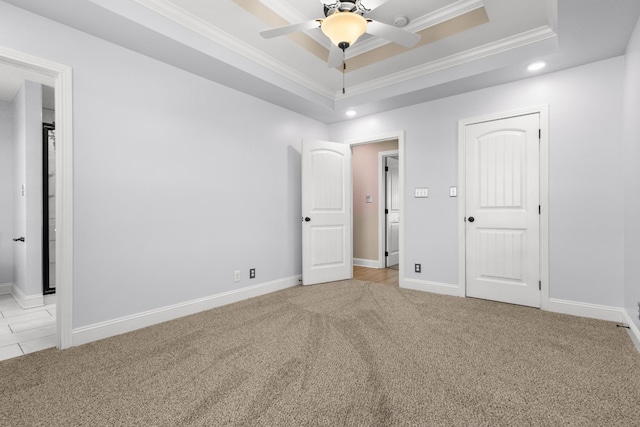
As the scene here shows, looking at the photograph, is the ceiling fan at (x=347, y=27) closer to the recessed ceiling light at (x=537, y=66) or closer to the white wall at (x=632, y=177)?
the recessed ceiling light at (x=537, y=66)

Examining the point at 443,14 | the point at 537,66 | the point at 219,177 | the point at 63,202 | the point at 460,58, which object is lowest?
the point at 63,202

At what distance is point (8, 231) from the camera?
4.04m

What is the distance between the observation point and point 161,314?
9.21ft

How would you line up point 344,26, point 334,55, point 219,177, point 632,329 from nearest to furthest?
point 344,26 → point 632,329 → point 334,55 → point 219,177

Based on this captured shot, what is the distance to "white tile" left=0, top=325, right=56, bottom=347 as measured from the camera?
2451 millimetres

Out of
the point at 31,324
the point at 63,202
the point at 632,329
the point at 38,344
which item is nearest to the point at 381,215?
the point at 632,329

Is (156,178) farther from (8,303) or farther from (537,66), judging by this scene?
(537,66)

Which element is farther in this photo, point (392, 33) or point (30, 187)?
point (30, 187)

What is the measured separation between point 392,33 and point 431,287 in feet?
9.57

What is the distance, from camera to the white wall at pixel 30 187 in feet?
11.2

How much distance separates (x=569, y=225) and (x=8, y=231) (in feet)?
22.2

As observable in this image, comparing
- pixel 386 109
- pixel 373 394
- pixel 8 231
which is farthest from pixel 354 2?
pixel 8 231

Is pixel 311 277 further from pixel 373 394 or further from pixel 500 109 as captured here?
pixel 500 109

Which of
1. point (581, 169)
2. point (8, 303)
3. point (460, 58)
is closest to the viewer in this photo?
A: point (581, 169)
